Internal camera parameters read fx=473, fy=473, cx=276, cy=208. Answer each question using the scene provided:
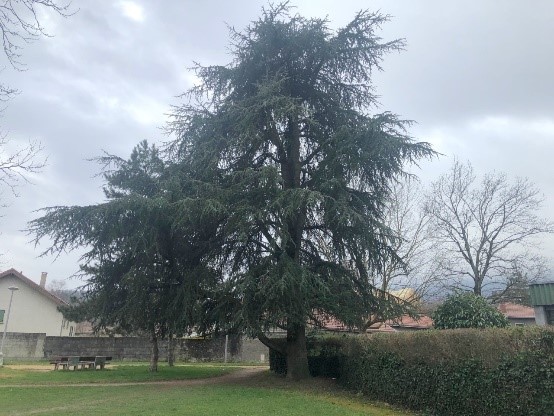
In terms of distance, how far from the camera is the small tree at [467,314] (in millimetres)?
14055

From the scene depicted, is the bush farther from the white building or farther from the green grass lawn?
the white building

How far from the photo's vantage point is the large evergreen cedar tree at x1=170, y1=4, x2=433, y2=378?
51.2 ft

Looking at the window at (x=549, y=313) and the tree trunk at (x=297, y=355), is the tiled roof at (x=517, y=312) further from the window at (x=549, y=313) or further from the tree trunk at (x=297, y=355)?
the tree trunk at (x=297, y=355)

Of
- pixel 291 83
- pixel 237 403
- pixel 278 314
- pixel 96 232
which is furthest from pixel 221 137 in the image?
pixel 237 403

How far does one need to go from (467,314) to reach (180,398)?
8770mm

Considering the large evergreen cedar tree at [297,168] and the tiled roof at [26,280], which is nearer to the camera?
the large evergreen cedar tree at [297,168]

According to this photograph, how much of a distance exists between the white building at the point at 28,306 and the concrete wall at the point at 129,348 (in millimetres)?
6159

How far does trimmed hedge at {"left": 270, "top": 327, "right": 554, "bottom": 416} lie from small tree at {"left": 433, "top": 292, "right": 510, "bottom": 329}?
85.5 inches

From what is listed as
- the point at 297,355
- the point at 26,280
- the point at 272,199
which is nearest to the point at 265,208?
the point at 272,199

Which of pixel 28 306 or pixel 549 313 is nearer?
pixel 549 313

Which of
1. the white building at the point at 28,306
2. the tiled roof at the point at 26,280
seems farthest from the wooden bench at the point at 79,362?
the white building at the point at 28,306

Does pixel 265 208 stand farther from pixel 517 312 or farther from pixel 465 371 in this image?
pixel 517 312

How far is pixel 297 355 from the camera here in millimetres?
17562

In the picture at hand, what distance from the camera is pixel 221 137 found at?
58.3ft
